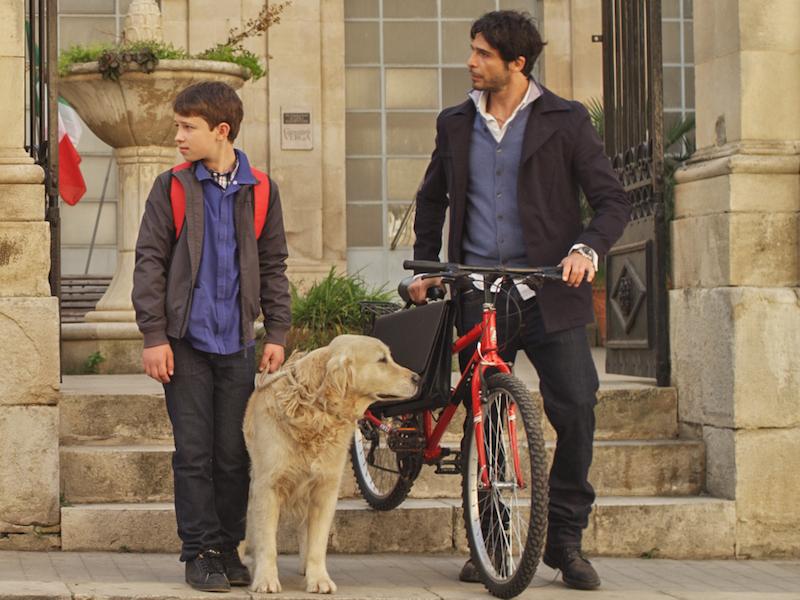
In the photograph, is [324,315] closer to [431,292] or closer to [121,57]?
[121,57]

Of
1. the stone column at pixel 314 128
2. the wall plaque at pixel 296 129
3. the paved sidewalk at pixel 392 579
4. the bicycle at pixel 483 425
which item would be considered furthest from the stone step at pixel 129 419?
the wall plaque at pixel 296 129

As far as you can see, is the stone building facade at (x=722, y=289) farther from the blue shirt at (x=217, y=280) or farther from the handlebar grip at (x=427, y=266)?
the handlebar grip at (x=427, y=266)

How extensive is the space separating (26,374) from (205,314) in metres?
1.50

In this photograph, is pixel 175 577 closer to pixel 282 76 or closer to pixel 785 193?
pixel 785 193

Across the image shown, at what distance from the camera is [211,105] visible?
642cm

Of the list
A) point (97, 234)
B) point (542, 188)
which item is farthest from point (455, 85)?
point (542, 188)

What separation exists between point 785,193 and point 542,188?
6.70 ft

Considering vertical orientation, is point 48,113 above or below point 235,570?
above

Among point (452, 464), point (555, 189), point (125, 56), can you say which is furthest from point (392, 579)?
point (125, 56)

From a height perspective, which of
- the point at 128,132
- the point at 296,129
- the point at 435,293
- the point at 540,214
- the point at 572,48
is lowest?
the point at 435,293

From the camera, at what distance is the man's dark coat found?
6.53 metres

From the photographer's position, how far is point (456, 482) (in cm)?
796

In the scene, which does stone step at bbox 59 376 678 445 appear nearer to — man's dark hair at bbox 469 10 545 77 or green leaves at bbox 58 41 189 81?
Result: man's dark hair at bbox 469 10 545 77

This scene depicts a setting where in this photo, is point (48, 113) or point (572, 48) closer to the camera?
point (48, 113)
